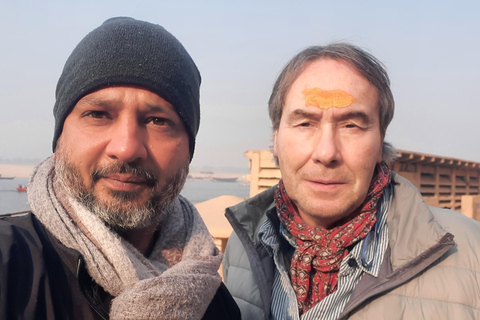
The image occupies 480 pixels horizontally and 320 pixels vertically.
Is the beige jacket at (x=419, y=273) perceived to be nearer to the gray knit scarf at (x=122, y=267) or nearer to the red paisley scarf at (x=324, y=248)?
the red paisley scarf at (x=324, y=248)

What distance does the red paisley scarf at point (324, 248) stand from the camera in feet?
7.07

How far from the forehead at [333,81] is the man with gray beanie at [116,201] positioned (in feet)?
2.30

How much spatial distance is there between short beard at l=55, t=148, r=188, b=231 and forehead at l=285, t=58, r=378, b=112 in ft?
3.65

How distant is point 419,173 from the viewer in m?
8.21

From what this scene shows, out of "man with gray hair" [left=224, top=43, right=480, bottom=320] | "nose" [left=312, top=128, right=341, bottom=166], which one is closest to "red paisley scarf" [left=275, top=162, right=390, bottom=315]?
"man with gray hair" [left=224, top=43, right=480, bottom=320]

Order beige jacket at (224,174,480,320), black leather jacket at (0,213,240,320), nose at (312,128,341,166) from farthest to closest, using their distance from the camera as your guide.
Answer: nose at (312,128,341,166)
beige jacket at (224,174,480,320)
black leather jacket at (0,213,240,320)

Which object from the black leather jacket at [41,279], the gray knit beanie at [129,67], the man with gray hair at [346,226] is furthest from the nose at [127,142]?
the man with gray hair at [346,226]

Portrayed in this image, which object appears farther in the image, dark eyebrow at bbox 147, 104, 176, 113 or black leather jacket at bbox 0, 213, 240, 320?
dark eyebrow at bbox 147, 104, 176, 113

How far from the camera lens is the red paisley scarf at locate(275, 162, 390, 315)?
7.07 feet

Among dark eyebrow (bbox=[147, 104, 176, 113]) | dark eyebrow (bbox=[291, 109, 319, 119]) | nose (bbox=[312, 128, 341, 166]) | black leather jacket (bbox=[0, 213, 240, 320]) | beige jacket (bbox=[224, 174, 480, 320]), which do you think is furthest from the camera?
dark eyebrow (bbox=[291, 109, 319, 119])

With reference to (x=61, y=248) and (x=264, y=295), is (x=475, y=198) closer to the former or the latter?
(x=264, y=295)

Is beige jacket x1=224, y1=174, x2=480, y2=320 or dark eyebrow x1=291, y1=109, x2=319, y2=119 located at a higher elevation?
dark eyebrow x1=291, y1=109, x2=319, y2=119

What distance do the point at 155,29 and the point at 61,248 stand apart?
1024 millimetres

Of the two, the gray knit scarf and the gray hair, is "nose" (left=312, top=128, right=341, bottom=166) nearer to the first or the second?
the gray hair
